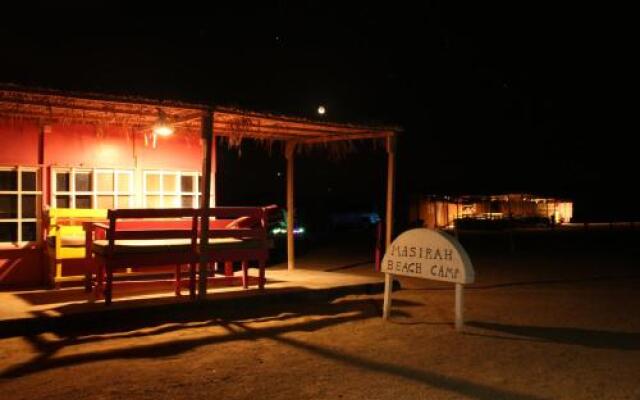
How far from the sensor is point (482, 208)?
46.4 meters

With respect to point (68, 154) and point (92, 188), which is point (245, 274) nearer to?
point (92, 188)

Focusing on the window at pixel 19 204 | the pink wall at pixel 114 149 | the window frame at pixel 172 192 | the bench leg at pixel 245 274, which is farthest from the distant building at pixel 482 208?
the window at pixel 19 204

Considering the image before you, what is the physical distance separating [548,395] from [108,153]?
28.5 feet

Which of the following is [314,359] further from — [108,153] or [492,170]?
[492,170]

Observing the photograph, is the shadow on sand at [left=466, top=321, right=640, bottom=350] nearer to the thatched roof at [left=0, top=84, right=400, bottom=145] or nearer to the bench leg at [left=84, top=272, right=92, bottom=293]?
the thatched roof at [left=0, top=84, right=400, bottom=145]

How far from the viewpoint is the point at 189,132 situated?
12.1 m

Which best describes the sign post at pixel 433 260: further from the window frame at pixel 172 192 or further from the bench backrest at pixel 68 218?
the window frame at pixel 172 192

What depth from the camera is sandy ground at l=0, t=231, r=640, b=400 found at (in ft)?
18.2

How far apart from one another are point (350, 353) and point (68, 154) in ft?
22.1

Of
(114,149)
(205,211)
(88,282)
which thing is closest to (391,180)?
(205,211)

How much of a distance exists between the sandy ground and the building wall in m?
3.11

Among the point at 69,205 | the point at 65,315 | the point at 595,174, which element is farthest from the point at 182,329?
the point at 595,174

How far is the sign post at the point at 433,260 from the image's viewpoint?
7576mm

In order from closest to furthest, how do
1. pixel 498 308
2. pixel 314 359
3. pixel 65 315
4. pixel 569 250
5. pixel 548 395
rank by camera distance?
1. pixel 548 395
2. pixel 314 359
3. pixel 65 315
4. pixel 498 308
5. pixel 569 250
